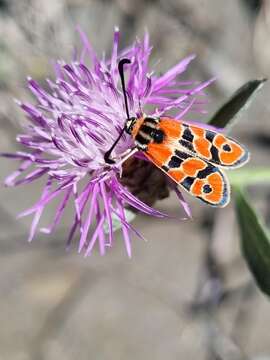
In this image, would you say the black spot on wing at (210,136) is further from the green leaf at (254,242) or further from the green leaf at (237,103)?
the green leaf at (254,242)

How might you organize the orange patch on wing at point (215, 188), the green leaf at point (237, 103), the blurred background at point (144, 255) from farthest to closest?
the blurred background at point (144, 255) < the green leaf at point (237, 103) < the orange patch on wing at point (215, 188)

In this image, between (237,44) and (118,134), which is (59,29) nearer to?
(237,44)

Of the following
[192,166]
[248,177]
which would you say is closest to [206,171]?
[192,166]

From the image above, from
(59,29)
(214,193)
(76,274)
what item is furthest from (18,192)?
(214,193)

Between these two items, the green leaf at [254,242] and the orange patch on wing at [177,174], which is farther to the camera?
the green leaf at [254,242]

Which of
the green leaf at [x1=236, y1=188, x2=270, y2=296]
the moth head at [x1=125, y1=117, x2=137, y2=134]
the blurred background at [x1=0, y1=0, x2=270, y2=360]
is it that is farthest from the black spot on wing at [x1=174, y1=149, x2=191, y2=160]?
the blurred background at [x1=0, y1=0, x2=270, y2=360]

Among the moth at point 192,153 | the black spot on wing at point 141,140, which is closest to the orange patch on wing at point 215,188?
the moth at point 192,153
